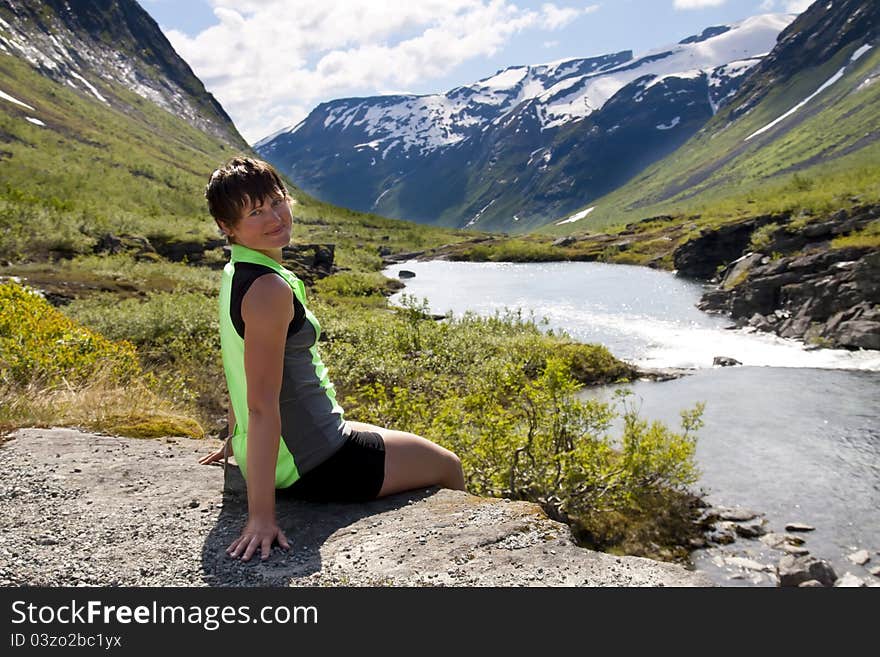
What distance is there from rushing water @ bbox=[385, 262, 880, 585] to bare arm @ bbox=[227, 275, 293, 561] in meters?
12.8

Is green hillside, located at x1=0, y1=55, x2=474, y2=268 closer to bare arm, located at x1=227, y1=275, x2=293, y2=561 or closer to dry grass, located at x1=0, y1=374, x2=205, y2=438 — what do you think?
dry grass, located at x1=0, y1=374, x2=205, y2=438

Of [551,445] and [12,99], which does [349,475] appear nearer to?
[551,445]

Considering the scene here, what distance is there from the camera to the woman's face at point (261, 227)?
4.49 m

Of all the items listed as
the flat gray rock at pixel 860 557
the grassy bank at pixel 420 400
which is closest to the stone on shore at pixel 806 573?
the flat gray rock at pixel 860 557

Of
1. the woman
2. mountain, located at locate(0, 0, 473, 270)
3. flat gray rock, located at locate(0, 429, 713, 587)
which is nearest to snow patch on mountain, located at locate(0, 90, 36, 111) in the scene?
mountain, located at locate(0, 0, 473, 270)

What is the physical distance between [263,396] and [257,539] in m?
0.94

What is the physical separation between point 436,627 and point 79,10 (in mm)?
241345

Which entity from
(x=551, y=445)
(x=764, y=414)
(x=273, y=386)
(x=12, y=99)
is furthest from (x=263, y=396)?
(x=12, y=99)

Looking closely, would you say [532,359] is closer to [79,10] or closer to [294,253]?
[294,253]

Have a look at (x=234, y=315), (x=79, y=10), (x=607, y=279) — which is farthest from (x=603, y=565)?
(x=79, y=10)

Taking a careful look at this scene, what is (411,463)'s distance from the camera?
17.9 feet

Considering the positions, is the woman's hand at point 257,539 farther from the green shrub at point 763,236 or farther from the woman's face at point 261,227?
the green shrub at point 763,236

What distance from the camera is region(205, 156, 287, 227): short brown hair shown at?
14.5 ft

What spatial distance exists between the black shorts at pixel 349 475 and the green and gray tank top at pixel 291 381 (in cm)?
7
